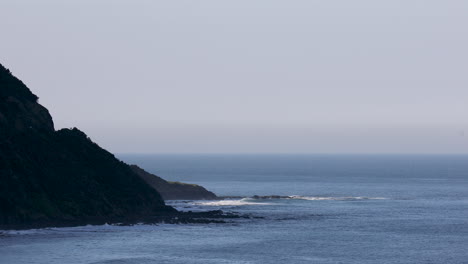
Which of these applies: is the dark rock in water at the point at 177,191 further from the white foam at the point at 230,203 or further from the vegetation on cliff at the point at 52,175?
the vegetation on cliff at the point at 52,175

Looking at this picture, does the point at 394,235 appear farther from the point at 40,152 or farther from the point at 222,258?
the point at 40,152

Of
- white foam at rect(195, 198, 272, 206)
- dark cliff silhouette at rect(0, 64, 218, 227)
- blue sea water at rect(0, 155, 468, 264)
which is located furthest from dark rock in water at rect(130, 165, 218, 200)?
dark cliff silhouette at rect(0, 64, 218, 227)

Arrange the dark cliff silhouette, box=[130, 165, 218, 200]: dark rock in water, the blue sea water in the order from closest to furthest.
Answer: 1. the blue sea water
2. the dark cliff silhouette
3. box=[130, 165, 218, 200]: dark rock in water

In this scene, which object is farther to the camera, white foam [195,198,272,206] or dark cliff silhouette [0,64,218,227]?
white foam [195,198,272,206]

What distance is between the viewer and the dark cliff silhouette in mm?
97438

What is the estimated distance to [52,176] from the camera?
10488 centimetres

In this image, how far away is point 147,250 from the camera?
81062 millimetres

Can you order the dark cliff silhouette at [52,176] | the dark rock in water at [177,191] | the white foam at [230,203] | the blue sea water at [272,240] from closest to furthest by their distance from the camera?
1. the blue sea water at [272,240]
2. the dark cliff silhouette at [52,176]
3. the white foam at [230,203]
4. the dark rock in water at [177,191]

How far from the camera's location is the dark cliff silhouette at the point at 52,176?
97.4 meters

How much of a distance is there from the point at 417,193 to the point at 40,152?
10087cm

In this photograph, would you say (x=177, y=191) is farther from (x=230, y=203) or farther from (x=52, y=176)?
(x=52, y=176)

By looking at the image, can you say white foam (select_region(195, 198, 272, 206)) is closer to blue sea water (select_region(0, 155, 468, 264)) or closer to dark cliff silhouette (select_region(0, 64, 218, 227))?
blue sea water (select_region(0, 155, 468, 264))

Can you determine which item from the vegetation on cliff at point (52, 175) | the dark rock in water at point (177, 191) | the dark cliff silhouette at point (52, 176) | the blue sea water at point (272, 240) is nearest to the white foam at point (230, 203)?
the dark rock in water at point (177, 191)

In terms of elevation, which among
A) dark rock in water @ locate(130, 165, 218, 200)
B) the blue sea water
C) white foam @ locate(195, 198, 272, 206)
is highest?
dark rock in water @ locate(130, 165, 218, 200)
